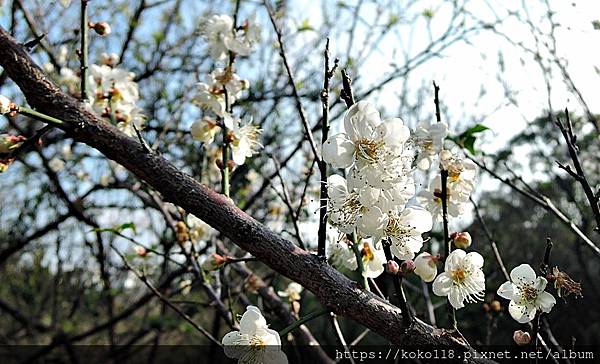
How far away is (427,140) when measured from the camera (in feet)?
4.17

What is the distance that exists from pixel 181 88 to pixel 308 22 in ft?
5.65

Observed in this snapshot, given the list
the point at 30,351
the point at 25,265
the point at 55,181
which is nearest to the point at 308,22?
Answer: the point at 55,181

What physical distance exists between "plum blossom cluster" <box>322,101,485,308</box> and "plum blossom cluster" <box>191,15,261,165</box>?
53cm

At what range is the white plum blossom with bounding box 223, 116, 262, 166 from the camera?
1.60 m

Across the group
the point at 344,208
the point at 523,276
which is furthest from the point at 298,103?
the point at 523,276

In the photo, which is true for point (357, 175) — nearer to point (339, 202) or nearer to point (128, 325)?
point (339, 202)

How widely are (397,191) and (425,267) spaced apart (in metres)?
0.24

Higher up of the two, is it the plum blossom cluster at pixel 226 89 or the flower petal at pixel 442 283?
the plum blossom cluster at pixel 226 89

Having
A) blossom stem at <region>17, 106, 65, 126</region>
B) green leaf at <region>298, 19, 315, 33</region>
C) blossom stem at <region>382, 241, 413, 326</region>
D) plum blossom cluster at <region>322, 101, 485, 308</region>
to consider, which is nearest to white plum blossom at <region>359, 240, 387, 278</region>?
plum blossom cluster at <region>322, 101, 485, 308</region>

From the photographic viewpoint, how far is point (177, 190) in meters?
1.08

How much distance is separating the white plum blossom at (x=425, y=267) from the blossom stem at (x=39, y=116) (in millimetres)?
822

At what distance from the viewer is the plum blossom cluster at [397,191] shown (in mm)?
1032

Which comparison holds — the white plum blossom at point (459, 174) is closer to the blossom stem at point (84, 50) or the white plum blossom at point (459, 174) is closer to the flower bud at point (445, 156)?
the flower bud at point (445, 156)

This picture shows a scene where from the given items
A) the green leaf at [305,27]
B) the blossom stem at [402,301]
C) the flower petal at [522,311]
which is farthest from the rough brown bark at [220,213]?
the green leaf at [305,27]
